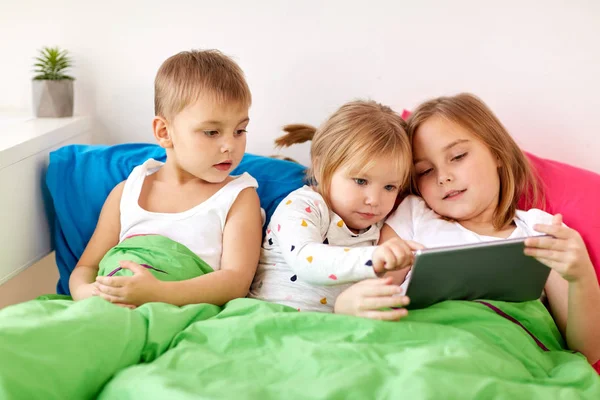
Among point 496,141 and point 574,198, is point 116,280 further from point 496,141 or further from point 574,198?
point 574,198

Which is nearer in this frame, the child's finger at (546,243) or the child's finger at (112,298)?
the child's finger at (546,243)

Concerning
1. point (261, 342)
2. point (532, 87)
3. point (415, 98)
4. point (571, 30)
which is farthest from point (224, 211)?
point (571, 30)

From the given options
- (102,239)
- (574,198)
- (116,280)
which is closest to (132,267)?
(116,280)

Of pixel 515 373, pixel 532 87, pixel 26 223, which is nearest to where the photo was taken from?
pixel 515 373

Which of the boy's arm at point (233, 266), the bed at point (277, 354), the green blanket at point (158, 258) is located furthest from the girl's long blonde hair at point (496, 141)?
the green blanket at point (158, 258)

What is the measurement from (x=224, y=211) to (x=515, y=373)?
2.19 feet

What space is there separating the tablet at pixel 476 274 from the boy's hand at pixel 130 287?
0.46 metres

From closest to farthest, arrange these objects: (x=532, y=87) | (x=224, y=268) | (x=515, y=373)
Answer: (x=515, y=373), (x=224, y=268), (x=532, y=87)

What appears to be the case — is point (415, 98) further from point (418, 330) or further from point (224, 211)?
point (418, 330)

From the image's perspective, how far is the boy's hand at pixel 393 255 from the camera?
43.0 inches

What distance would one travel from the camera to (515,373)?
3.35 ft

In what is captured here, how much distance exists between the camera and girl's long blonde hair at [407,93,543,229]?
1411mm

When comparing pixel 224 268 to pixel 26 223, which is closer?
pixel 224 268

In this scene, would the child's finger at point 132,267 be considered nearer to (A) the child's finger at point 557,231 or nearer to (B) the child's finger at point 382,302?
(B) the child's finger at point 382,302
